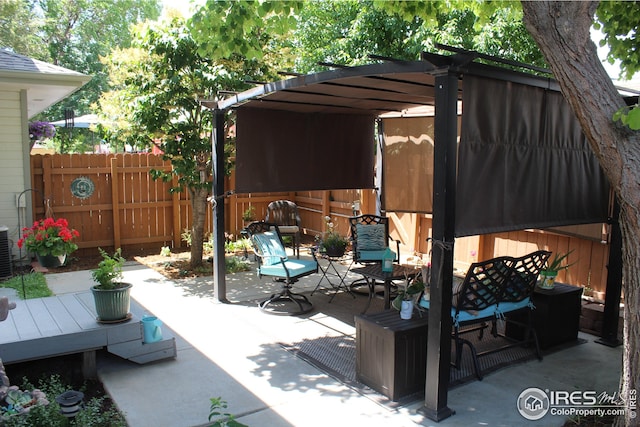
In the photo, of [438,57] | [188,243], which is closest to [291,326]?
[438,57]

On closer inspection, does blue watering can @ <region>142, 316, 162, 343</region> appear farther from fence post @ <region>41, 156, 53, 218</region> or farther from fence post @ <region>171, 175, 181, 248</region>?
fence post @ <region>171, 175, 181, 248</region>

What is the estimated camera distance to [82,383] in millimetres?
4207

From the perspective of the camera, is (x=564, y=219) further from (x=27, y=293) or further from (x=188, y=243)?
(x=188, y=243)

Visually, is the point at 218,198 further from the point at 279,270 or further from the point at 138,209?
the point at 138,209

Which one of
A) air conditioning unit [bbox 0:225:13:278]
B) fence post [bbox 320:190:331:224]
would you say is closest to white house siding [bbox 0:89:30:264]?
air conditioning unit [bbox 0:225:13:278]

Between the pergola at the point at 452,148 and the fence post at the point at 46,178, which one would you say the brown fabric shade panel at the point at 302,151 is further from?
the fence post at the point at 46,178

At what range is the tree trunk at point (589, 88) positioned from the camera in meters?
2.92

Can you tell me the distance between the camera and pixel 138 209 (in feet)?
30.3

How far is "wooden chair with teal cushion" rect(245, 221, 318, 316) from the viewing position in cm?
600

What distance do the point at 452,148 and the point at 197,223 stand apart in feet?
17.8

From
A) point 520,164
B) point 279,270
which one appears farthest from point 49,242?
point 520,164

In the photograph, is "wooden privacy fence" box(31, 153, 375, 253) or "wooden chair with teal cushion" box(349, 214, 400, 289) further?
"wooden privacy fence" box(31, 153, 375, 253)

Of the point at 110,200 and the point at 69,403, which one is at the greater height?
the point at 110,200

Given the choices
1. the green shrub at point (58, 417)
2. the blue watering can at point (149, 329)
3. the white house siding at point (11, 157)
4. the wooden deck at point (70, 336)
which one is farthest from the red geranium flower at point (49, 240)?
the green shrub at point (58, 417)
